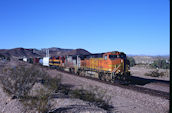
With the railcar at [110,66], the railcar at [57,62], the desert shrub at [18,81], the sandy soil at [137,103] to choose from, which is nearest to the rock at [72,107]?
the sandy soil at [137,103]

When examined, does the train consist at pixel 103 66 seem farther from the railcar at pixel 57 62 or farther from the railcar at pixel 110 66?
the railcar at pixel 57 62

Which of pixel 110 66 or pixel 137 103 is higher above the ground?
pixel 110 66

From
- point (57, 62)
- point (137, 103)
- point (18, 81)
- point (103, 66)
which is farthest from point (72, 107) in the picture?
point (57, 62)

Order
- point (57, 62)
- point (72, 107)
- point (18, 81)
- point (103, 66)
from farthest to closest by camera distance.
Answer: point (57, 62) < point (103, 66) < point (18, 81) < point (72, 107)

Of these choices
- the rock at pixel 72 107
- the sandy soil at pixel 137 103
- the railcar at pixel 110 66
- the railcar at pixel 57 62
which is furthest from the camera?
the railcar at pixel 57 62

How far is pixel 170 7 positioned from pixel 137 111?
831 cm

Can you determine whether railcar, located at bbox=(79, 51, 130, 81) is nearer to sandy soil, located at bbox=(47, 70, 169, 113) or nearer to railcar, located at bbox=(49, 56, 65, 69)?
sandy soil, located at bbox=(47, 70, 169, 113)

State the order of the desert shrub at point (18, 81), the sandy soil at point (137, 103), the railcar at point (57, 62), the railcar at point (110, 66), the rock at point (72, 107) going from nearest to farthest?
the rock at point (72, 107) < the sandy soil at point (137, 103) < the desert shrub at point (18, 81) < the railcar at point (110, 66) < the railcar at point (57, 62)

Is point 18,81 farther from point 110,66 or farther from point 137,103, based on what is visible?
point 110,66

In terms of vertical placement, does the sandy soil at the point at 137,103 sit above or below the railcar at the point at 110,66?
below

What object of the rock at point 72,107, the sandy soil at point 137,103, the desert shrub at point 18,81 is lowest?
the sandy soil at point 137,103

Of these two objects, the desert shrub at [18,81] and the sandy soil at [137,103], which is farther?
the desert shrub at [18,81]

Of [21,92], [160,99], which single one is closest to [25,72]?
[21,92]

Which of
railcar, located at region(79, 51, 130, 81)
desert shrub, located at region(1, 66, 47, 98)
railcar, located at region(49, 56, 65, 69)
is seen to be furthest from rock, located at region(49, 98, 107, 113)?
railcar, located at region(49, 56, 65, 69)
